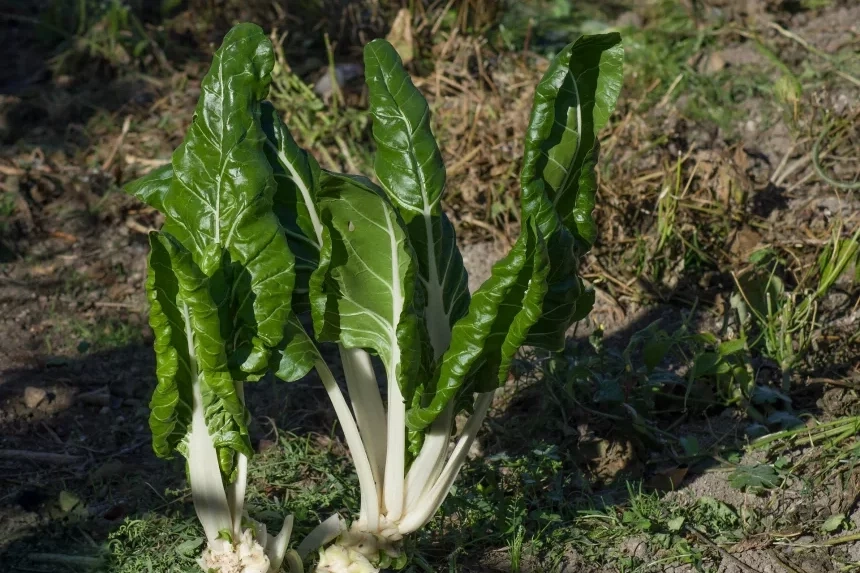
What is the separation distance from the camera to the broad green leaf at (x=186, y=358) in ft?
7.26

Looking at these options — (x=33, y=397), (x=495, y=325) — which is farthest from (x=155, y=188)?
(x=33, y=397)

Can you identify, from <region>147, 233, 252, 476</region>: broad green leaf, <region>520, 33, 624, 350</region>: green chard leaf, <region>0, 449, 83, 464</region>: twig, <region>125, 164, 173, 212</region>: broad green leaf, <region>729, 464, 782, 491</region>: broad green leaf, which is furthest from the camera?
<region>0, 449, 83, 464</region>: twig

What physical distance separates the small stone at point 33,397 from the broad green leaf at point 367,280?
1.53 meters

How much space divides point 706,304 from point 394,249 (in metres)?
1.89

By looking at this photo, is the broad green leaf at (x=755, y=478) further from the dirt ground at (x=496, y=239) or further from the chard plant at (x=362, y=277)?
the chard plant at (x=362, y=277)

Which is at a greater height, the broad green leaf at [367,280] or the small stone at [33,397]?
the broad green leaf at [367,280]

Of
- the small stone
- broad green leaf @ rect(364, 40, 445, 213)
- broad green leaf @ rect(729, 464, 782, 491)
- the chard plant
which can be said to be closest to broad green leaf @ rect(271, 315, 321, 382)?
the chard plant

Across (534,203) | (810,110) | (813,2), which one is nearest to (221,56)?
(534,203)

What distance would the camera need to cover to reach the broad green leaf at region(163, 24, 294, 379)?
2307 mm

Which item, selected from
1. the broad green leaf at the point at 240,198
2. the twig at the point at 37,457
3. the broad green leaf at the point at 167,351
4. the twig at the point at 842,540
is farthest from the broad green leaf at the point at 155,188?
the twig at the point at 842,540

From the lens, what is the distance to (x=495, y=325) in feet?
7.72

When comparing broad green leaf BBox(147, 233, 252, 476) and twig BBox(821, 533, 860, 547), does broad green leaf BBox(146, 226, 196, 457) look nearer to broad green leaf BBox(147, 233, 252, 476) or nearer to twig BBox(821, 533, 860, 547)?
broad green leaf BBox(147, 233, 252, 476)

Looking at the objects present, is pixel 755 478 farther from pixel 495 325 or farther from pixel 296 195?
pixel 296 195

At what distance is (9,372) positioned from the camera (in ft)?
12.1
